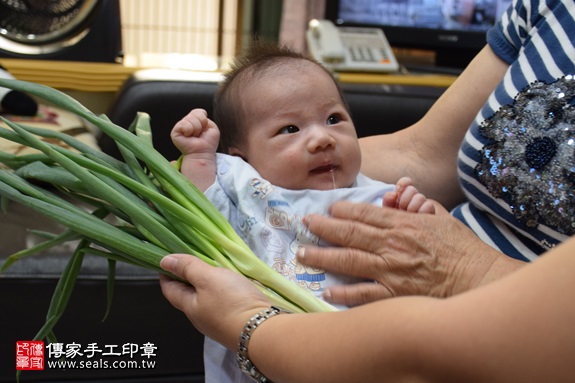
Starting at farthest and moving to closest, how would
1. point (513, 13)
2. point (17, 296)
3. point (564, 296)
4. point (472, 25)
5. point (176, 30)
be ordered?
point (176, 30) < point (472, 25) < point (17, 296) < point (513, 13) < point (564, 296)

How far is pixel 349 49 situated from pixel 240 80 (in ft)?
5.14

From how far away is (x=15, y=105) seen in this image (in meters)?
1.91

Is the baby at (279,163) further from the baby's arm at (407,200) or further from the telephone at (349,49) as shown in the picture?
the telephone at (349,49)

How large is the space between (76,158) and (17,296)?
708 millimetres

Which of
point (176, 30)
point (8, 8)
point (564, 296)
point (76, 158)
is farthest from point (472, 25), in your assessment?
point (564, 296)

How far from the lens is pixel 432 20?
3033 millimetres

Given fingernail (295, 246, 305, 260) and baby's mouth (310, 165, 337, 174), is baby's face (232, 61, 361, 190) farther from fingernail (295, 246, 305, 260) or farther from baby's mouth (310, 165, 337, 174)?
fingernail (295, 246, 305, 260)

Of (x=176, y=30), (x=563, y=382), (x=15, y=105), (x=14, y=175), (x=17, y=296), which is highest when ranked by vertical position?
(x=563, y=382)

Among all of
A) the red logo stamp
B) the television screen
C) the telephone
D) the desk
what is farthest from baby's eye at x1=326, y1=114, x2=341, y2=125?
the television screen

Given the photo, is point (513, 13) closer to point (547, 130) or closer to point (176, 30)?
point (547, 130)

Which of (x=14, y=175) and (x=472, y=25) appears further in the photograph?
(x=472, y=25)

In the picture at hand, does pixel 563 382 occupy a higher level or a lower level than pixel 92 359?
higher

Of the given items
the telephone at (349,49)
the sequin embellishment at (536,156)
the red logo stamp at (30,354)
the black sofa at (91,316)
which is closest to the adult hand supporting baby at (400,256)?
the sequin embellishment at (536,156)

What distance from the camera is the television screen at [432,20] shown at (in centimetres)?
297
